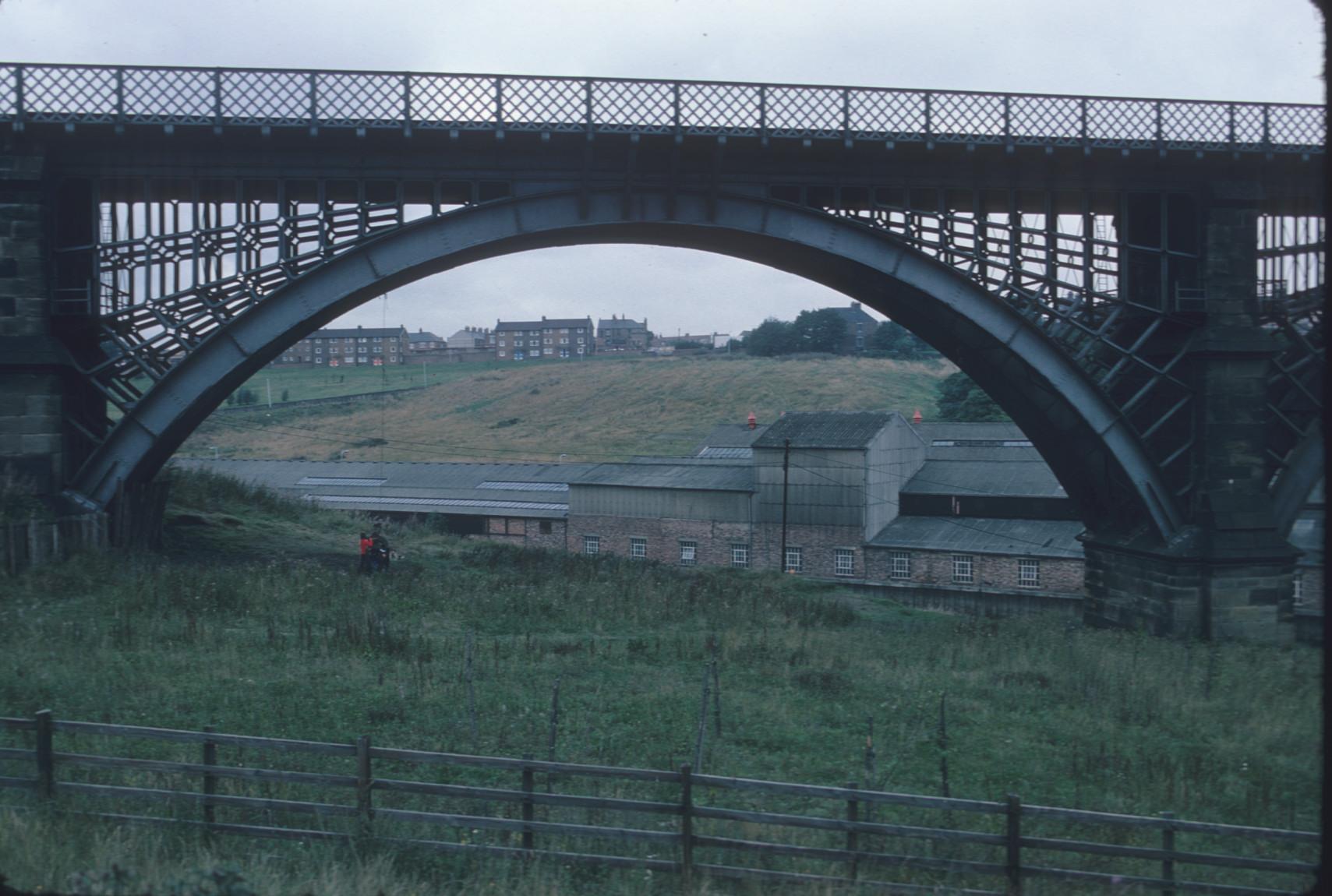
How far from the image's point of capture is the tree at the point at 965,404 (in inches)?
2451

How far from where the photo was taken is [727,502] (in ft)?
132

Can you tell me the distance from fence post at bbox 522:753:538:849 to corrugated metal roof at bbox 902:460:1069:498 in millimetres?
34595

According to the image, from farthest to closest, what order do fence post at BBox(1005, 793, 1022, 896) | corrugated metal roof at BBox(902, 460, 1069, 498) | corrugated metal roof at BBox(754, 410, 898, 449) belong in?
corrugated metal roof at BBox(754, 410, 898, 449) → corrugated metal roof at BBox(902, 460, 1069, 498) → fence post at BBox(1005, 793, 1022, 896)

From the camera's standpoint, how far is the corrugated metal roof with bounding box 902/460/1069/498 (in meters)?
38.5

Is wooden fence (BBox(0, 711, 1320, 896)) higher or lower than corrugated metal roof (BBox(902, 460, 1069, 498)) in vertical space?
lower

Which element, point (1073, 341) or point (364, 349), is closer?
point (1073, 341)

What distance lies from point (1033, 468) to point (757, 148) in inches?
1036

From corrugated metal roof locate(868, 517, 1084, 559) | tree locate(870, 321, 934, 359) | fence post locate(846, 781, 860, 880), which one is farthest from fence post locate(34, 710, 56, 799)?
tree locate(870, 321, 934, 359)

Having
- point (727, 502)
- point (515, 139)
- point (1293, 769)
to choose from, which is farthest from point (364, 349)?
point (1293, 769)

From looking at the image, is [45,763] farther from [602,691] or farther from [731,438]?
[731,438]

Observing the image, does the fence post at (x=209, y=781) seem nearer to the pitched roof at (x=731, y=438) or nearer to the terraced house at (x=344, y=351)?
the pitched roof at (x=731, y=438)

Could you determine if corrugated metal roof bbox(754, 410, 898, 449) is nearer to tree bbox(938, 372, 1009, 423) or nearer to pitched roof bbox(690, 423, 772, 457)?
pitched roof bbox(690, 423, 772, 457)

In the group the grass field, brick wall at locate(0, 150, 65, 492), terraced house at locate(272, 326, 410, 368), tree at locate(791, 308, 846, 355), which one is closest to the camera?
the grass field

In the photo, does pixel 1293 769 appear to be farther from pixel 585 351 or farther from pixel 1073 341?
pixel 585 351
